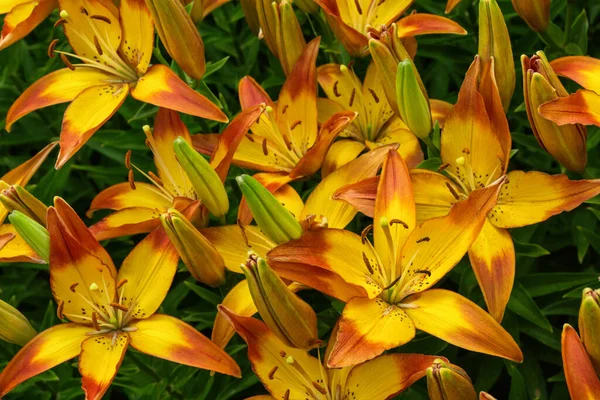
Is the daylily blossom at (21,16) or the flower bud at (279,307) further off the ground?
the daylily blossom at (21,16)

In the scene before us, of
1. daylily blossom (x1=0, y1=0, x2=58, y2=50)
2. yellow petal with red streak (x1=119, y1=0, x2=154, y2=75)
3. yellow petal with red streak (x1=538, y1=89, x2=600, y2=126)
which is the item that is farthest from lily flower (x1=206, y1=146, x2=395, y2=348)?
daylily blossom (x1=0, y1=0, x2=58, y2=50)

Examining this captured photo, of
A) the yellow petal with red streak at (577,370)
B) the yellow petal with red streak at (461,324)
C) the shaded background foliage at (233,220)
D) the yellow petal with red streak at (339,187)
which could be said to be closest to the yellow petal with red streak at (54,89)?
the shaded background foliage at (233,220)

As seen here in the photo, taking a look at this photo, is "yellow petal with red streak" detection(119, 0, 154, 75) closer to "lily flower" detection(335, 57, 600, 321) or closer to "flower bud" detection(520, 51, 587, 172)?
"lily flower" detection(335, 57, 600, 321)

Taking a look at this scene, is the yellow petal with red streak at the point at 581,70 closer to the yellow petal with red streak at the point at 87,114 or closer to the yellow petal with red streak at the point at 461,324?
the yellow petal with red streak at the point at 461,324

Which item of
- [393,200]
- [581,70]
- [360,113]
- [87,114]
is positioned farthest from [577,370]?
[87,114]

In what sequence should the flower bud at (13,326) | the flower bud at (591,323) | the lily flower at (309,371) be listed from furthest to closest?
the flower bud at (13,326), the lily flower at (309,371), the flower bud at (591,323)
